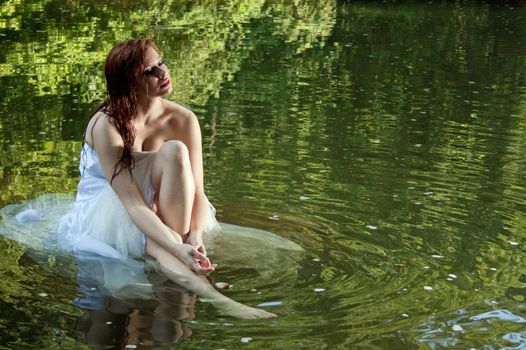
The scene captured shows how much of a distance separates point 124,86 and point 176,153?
1.67 feet

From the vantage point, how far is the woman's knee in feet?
18.4

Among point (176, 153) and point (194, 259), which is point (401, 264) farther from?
point (176, 153)

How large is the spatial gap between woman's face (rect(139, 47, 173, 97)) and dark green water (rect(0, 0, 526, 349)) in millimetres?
1163

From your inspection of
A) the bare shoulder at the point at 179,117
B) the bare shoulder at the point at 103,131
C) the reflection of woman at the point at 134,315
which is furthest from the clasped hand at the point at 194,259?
the bare shoulder at the point at 179,117

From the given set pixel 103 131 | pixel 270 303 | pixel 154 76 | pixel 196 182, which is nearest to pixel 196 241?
pixel 196 182

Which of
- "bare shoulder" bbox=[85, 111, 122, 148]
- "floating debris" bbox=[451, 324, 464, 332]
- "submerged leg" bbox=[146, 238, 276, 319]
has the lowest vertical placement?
"floating debris" bbox=[451, 324, 464, 332]

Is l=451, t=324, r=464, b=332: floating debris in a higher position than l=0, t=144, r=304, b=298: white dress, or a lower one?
lower

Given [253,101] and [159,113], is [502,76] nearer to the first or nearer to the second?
[253,101]

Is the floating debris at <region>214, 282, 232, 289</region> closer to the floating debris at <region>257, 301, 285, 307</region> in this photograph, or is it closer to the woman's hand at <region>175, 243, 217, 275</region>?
the woman's hand at <region>175, 243, 217, 275</region>

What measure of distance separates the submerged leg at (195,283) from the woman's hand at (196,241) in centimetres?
20

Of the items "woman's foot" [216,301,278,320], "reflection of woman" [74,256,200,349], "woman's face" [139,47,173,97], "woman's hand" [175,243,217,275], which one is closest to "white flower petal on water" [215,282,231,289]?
"woman's hand" [175,243,217,275]

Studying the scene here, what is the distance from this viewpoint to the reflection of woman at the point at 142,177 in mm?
5555

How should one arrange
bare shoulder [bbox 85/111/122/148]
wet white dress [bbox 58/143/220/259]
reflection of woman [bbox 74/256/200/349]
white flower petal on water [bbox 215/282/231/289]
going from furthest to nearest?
wet white dress [bbox 58/143/220/259] < bare shoulder [bbox 85/111/122/148] < white flower petal on water [bbox 215/282/231/289] < reflection of woman [bbox 74/256/200/349]

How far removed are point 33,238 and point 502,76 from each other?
35.3ft
